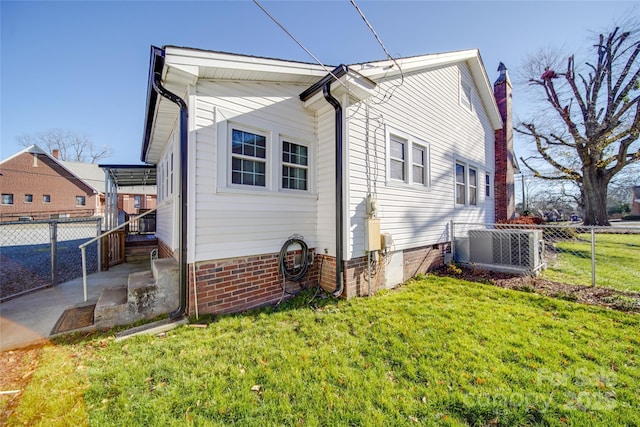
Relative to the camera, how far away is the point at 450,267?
7.01 meters

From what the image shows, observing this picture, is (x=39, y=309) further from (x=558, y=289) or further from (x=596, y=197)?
(x=596, y=197)

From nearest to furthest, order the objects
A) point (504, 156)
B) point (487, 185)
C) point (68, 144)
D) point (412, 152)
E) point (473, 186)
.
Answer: point (412, 152) → point (473, 186) → point (487, 185) → point (504, 156) → point (68, 144)

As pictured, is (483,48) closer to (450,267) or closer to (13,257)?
(450,267)

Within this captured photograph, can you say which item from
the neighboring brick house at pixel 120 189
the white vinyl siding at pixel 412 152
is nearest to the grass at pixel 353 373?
the white vinyl siding at pixel 412 152

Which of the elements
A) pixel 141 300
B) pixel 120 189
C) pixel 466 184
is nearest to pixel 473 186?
pixel 466 184


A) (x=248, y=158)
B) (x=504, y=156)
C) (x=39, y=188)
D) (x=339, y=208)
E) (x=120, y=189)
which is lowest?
(x=339, y=208)

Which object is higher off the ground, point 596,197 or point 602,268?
point 596,197

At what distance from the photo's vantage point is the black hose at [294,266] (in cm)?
463

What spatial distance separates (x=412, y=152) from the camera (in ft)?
21.2

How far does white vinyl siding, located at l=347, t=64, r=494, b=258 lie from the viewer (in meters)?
5.00

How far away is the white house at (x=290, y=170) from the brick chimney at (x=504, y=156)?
5691 mm

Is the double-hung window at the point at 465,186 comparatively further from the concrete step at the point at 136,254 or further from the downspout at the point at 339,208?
the concrete step at the point at 136,254

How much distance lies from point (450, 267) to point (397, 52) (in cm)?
566

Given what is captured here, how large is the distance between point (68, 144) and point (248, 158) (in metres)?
44.9
